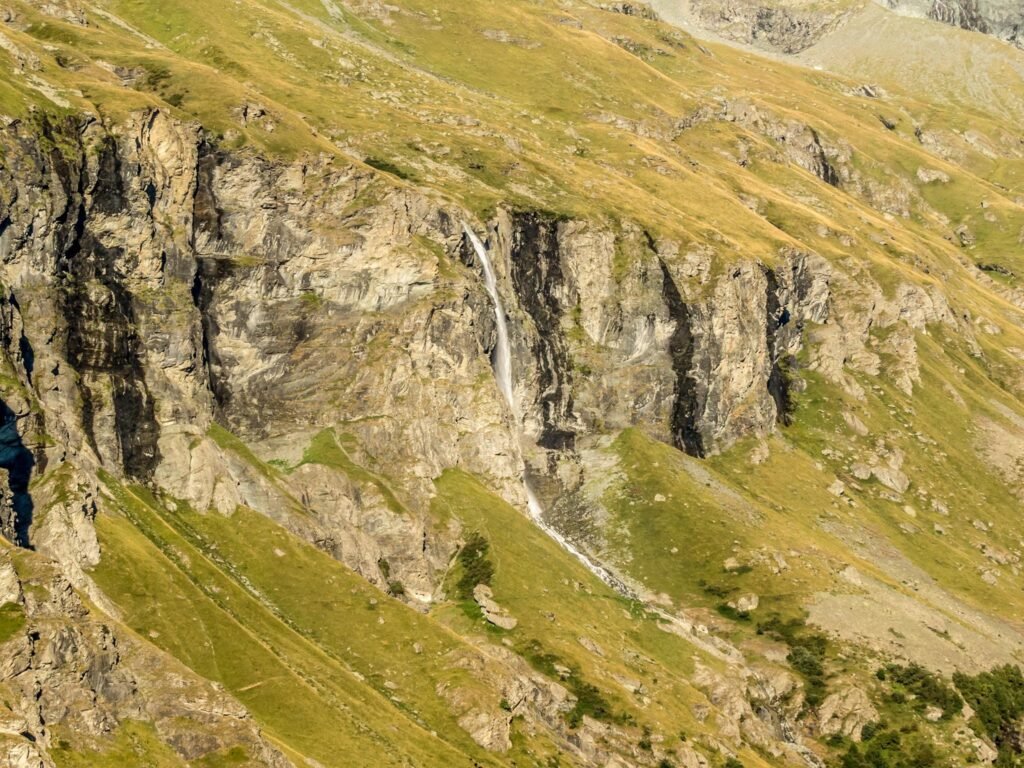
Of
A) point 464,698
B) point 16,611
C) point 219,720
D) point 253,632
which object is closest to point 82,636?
point 16,611

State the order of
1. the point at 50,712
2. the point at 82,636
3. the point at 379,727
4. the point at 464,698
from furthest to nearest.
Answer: the point at 464,698, the point at 379,727, the point at 82,636, the point at 50,712

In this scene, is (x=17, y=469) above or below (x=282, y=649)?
above

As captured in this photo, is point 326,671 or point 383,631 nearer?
point 326,671

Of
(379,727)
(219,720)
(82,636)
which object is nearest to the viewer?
(82,636)

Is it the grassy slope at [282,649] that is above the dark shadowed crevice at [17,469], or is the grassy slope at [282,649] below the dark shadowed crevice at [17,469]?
below

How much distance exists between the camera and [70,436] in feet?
648

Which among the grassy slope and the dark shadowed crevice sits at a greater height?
the dark shadowed crevice

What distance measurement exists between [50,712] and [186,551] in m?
71.8

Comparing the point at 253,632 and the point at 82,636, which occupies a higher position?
the point at 82,636

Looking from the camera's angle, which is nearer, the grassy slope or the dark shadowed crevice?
the grassy slope

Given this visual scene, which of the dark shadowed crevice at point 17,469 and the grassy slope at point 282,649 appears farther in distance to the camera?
the dark shadowed crevice at point 17,469

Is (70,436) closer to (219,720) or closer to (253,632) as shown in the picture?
(253,632)

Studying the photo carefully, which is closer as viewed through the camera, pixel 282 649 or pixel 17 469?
pixel 17 469

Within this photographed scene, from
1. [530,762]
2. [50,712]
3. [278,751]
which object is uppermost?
[50,712]
